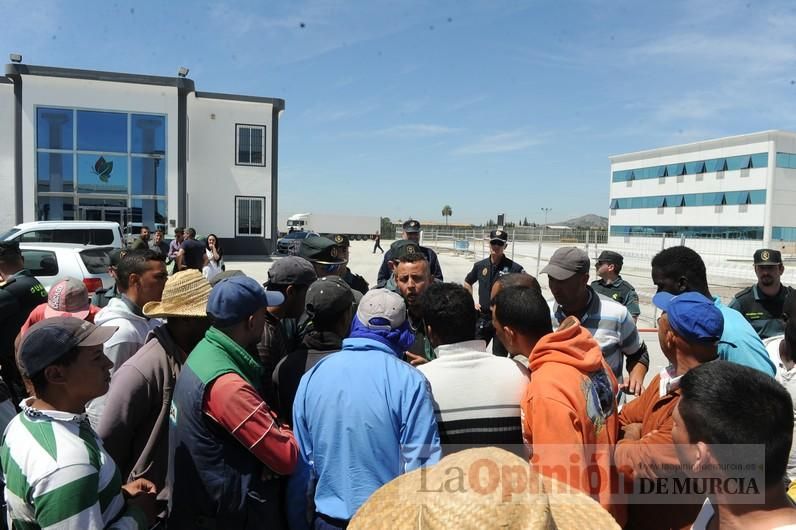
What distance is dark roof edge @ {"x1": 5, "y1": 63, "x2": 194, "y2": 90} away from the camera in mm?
24203

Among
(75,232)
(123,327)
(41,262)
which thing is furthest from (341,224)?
(123,327)

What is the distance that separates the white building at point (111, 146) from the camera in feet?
81.2

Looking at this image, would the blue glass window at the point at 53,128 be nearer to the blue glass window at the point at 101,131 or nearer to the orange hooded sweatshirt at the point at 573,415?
the blue glass window at the point at 101,131

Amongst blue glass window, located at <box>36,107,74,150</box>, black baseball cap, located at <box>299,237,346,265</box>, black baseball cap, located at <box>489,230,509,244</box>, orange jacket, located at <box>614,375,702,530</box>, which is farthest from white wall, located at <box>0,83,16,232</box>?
orange jacket, located at <box>614,375,702,530</box>

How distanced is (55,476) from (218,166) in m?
29.3

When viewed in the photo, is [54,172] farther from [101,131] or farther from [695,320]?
[695,320]

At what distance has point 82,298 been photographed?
409 cm

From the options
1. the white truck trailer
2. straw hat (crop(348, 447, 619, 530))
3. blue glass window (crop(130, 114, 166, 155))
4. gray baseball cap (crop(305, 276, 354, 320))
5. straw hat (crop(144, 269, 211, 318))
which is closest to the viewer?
Answer: straw hat (crop(348, 447, 619, 530))

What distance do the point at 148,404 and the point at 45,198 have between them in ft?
92.1

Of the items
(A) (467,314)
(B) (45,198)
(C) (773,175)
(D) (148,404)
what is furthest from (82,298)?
(C) (773,175)

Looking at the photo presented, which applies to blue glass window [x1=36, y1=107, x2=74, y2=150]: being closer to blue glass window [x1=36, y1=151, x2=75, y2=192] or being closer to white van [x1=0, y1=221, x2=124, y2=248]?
blue glass window [x1=36, y1=151, x2=75, y2=192]

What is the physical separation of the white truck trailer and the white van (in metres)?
52.7

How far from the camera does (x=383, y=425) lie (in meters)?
2.08

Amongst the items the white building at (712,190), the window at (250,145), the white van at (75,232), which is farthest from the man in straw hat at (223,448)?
the white building at (712,190)
